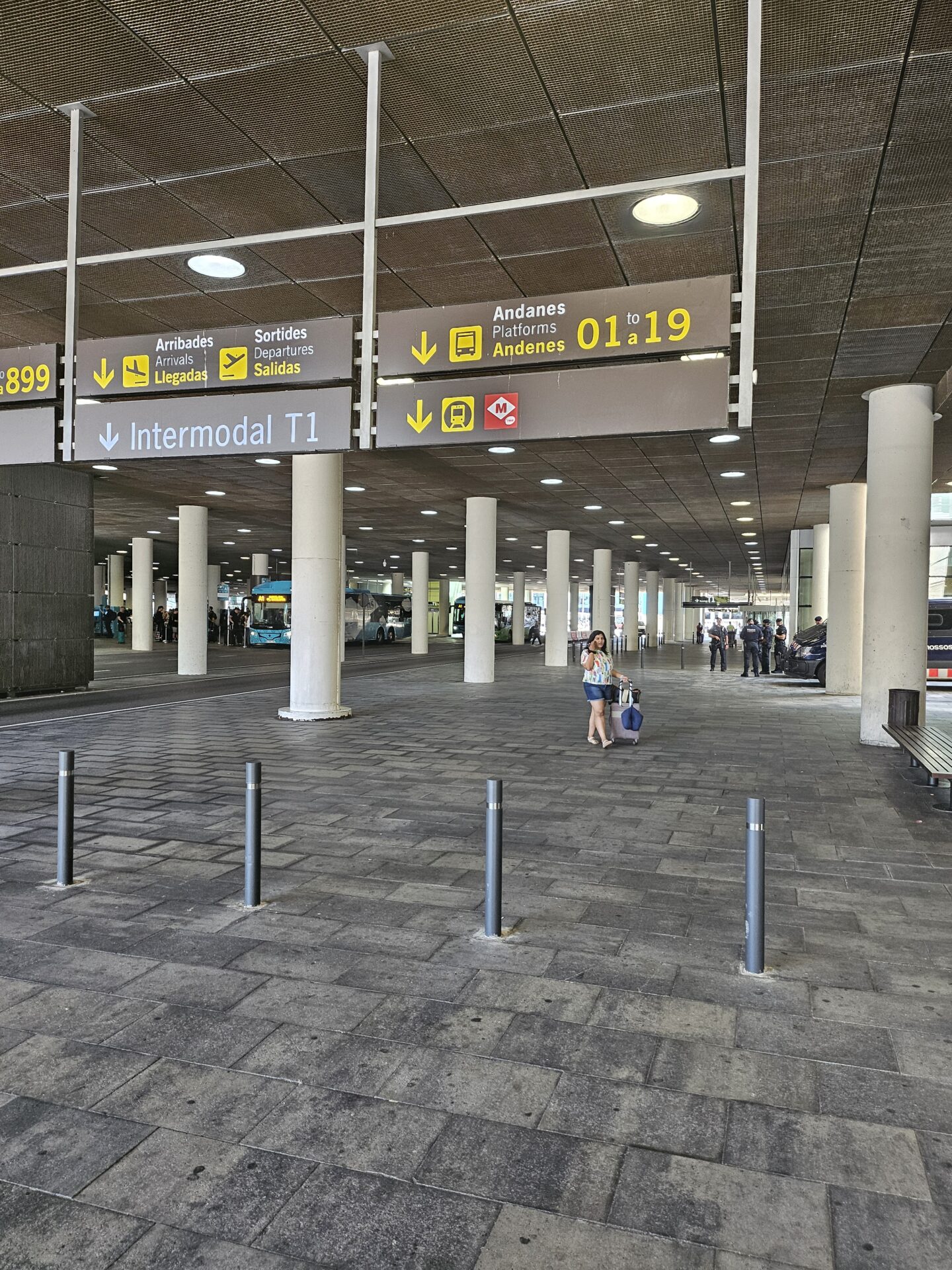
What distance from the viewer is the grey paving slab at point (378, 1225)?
2.39 meters

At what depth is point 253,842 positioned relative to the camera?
522cm

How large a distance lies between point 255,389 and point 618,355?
8.92 feet

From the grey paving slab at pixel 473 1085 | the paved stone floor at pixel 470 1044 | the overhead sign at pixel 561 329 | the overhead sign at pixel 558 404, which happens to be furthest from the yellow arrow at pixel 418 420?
the grey paving slab at pixel 473 1085

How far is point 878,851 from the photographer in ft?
21.9

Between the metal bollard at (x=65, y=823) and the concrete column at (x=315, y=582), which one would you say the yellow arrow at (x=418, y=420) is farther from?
the concrete column at (x=315, y=582)

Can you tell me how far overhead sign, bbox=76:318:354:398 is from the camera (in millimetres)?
6277

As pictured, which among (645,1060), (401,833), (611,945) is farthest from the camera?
(401,833)

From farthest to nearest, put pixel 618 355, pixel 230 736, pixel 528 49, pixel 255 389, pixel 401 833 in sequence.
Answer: pixel 230 736 → pixel 401 833 → pixel 255 389 → pixel 618 355 → pixel 528 49

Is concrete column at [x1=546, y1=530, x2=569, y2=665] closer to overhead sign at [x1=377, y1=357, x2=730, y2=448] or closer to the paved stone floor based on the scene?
the paved stone floor

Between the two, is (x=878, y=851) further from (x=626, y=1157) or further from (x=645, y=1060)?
(x=626, y=1157)

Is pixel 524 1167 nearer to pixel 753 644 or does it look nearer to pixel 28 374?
pixel 28 374

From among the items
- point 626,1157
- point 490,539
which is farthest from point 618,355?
point 490,539

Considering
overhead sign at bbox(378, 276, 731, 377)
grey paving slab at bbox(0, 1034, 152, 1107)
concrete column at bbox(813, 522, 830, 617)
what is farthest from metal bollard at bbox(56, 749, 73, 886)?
concrete column at bbox(813, 522, 830, 617)

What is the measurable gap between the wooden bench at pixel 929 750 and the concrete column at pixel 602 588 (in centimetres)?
2665
